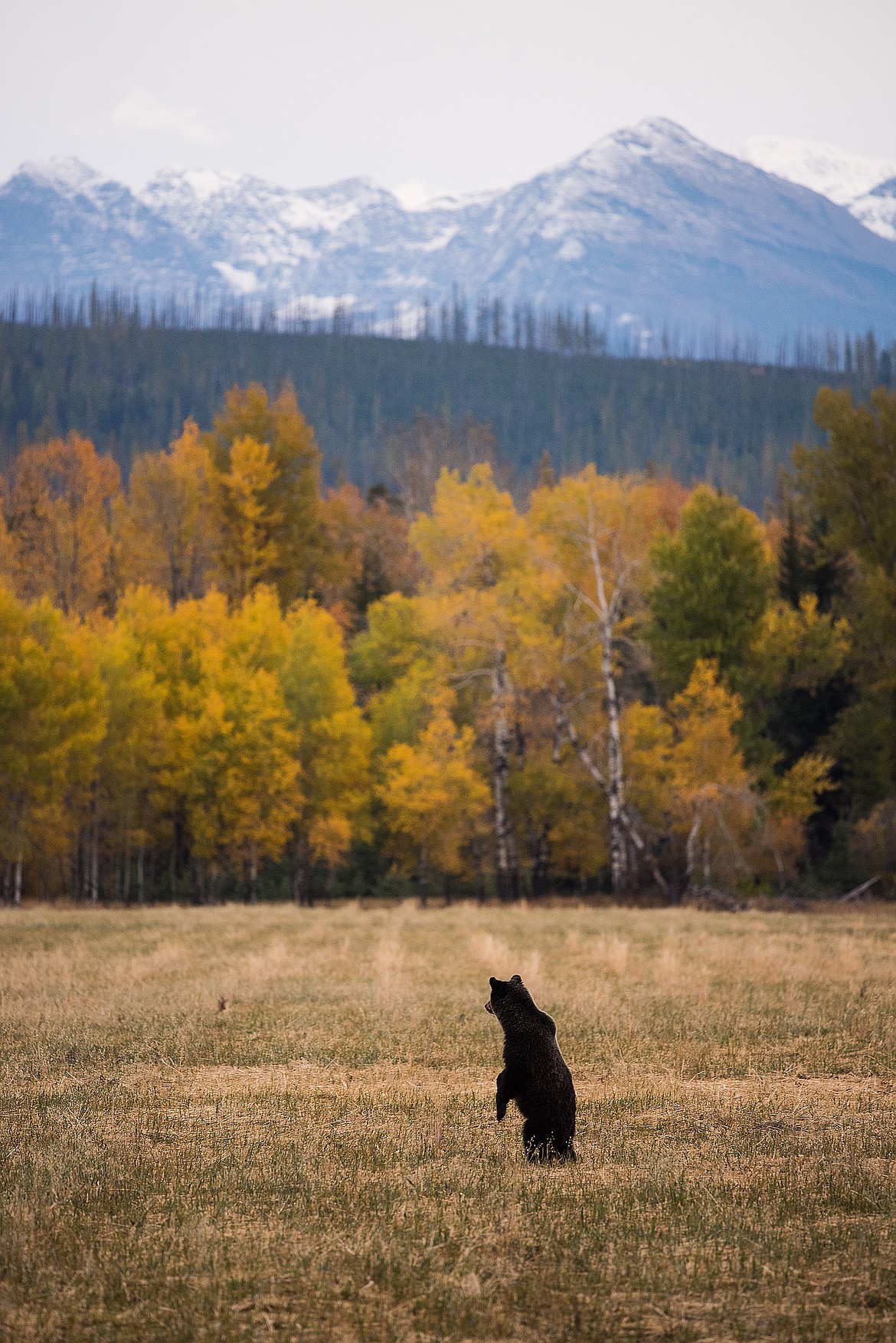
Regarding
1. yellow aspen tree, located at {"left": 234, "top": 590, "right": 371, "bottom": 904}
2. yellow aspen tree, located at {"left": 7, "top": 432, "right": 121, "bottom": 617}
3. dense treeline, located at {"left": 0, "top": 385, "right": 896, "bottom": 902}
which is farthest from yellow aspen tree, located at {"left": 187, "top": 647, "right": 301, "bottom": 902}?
yellow aspen tree, located at {"left": 7, "top": 432, "right": 121, "bottom": 617}

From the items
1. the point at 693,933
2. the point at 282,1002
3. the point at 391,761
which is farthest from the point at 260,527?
the point at 282,1002

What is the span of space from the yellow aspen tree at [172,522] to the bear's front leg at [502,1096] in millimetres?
46711

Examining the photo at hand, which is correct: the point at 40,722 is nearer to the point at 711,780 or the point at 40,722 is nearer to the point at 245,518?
the point at 245,518

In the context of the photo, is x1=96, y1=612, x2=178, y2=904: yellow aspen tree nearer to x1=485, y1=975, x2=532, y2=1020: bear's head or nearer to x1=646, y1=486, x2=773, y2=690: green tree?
x1=646, y1=486, x2=773, y2=690: green tree

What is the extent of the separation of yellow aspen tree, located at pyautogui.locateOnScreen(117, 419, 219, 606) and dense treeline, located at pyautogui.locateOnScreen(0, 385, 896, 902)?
21.3ft

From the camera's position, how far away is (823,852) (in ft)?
150

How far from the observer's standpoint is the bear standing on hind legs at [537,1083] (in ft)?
25.5

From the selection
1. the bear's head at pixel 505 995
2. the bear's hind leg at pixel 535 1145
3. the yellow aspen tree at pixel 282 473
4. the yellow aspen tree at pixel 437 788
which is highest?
the yellow aspen tree at pixel 282 473

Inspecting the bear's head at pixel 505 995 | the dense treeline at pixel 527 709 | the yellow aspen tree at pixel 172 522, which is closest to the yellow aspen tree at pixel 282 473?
the yellow aspen tree at pixel 172 522

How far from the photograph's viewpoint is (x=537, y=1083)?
7789mm

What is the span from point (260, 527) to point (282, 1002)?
40.5 m

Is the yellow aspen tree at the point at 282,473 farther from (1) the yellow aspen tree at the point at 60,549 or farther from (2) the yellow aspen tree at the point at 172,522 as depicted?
(1) the yellow aspen tree at the point at 60,549

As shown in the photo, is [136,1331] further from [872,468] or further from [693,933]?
[872,468]

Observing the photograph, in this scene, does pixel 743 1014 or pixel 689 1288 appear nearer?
pixel 689 1288
